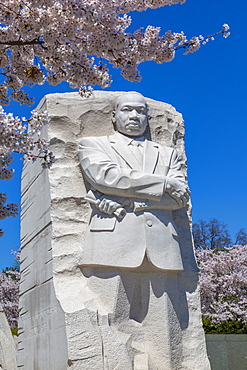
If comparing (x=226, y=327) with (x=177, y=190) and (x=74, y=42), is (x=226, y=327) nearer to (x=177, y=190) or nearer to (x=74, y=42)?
(x=177, y=190)

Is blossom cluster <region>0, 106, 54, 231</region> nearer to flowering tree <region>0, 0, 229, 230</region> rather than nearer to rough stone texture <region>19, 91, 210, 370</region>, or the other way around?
flowering tree <region>0, 0, 229, 230</region>

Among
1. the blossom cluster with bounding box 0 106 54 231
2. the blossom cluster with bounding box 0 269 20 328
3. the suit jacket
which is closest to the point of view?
the blossom cluster with bounding box 0 106 54 231

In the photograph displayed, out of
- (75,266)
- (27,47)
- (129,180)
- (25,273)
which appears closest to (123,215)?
(129,180)

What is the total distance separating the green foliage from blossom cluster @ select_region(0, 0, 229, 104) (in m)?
8.31

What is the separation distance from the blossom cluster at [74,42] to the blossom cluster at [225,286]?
9.94m

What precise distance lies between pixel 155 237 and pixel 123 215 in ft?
1.49

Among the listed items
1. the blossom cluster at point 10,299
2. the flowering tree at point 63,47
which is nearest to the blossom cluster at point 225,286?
the blossom cluster at point 10,299

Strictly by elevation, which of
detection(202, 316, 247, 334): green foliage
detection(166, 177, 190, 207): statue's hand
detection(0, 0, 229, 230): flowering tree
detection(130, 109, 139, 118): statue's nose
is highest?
detection(130, 109, 139, 118): statue's nose

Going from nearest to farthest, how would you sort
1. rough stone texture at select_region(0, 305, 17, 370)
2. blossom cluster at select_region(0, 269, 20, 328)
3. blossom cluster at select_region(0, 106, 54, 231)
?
1. blossom cluster at select_region(0, 106, 54, 231)
2. rough stone texture at select_region(0, 305, 17, 370)
3. blossom cluster at select_region(0, 269, 20, 328)

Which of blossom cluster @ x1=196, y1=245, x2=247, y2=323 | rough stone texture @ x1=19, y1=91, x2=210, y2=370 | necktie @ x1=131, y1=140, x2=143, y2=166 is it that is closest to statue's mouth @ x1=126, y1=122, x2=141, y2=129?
necktie @ x1=131, y1=140, x2=143, y2=166

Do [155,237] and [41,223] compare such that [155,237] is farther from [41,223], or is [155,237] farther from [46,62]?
[46,62]

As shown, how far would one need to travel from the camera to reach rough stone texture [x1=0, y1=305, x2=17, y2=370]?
7.86 metres

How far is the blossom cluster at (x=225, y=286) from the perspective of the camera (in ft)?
44.9

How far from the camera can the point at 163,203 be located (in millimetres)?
6293
